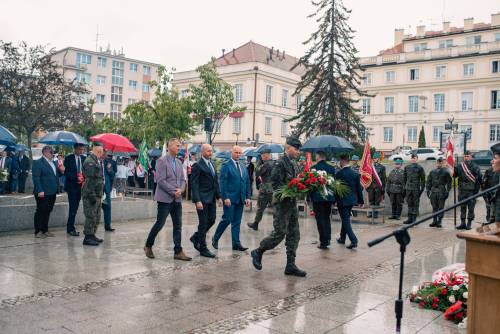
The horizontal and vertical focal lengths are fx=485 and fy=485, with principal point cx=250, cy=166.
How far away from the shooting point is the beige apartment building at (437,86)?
5606 cm

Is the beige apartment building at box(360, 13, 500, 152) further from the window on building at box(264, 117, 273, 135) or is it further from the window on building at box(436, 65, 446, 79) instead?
the window on building at box(264, 117, 273, 135)

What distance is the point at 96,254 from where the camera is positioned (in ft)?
28.7

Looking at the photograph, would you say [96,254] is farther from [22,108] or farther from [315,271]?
[22,108]

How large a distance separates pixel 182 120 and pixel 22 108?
38.2 ft

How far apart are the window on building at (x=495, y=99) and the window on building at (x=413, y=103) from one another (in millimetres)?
8667

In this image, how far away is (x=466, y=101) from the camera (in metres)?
57.8

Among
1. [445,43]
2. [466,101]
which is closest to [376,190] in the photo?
[466,101]

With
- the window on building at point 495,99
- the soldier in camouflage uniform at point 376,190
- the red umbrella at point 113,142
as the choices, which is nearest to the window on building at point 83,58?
the window on building at point 495,99

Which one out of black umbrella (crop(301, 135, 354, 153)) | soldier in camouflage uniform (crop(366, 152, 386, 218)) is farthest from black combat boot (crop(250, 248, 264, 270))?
soldier in camouflage uniform (crop(366, 152, 386, 218))

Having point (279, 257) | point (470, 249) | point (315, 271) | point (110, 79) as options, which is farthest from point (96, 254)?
point (110, 79)

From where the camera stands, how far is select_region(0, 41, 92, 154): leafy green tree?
981 inches

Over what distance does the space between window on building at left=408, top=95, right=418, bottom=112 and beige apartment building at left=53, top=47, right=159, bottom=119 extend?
4401 cm

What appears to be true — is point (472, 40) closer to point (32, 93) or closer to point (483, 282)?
point (32, 93)

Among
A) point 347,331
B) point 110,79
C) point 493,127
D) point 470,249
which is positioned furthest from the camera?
point 110,79
